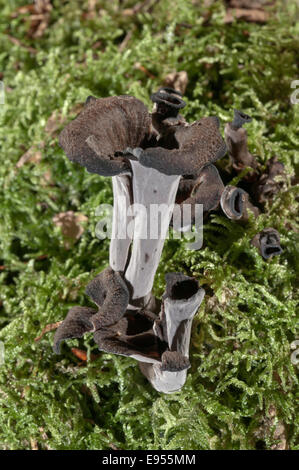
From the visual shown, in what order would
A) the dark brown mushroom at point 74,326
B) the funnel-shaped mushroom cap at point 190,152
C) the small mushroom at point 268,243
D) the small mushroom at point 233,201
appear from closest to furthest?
the funnel-shaped mushroom cap at point 190,152 < the dark brown mushroom at point 74,326 < the small mushroom at point 233,201 < the small mushroom at point 268,243

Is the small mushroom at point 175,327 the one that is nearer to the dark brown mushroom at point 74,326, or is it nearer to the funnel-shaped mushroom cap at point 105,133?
the dark brown mushroom at point 74,326


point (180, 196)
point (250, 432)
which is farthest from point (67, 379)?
point (180, 196)

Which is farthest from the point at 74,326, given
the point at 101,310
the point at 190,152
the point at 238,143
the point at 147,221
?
the point at 238,143

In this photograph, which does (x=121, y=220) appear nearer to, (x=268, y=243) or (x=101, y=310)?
(x=101, y=310)

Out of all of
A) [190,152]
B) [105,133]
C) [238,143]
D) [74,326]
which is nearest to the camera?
[190,152]

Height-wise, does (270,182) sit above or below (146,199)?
below

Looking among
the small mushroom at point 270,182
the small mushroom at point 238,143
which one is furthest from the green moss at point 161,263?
the small mushroom at point 238,143

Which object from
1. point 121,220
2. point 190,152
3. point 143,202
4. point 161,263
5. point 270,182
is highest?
point 190,152
